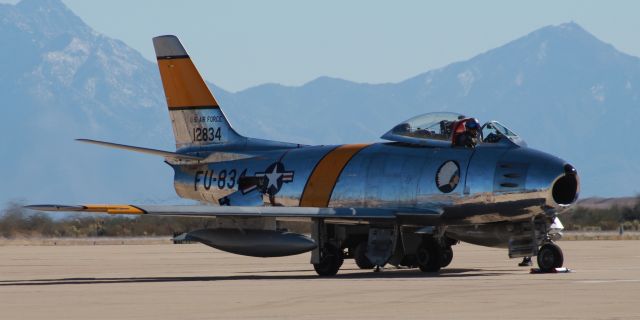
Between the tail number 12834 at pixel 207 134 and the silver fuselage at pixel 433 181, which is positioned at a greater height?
the tail number 12834 at pixel 207 134

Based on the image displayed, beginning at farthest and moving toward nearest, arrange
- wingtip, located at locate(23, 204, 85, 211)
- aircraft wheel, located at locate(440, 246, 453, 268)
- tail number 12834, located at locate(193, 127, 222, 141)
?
tail number 12834, located at locate(193, 127, 222, 141) < aircraft wheel, located at locate(440, 246, 453, 268) < wingtip, located at locate(23, 204, 85, 211)

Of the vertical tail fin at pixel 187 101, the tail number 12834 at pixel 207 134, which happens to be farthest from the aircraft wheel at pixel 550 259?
the tail number 12834 at pixel 207 134

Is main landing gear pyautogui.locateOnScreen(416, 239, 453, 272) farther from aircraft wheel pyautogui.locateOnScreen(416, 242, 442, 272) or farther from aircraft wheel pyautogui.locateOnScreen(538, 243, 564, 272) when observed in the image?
aircraft wheel pyautogui.locateOnScreen(538, 243, 564, 272)

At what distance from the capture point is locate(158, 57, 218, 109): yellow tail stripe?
32375 mm

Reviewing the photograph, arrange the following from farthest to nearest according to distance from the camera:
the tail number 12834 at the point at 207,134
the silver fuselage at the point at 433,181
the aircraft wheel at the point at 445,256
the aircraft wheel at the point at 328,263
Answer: the tail number 12834 at the point at 207,134 → the aircraft wheel at the point at 445,256 → the aircraft wheel at the point at 328,263 → the silver fuselage at the point at 433,181

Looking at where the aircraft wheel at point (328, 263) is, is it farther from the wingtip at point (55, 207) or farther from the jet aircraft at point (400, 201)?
the wingtip at point (55, 207)

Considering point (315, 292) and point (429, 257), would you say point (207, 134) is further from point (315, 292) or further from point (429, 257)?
point (315, 292)

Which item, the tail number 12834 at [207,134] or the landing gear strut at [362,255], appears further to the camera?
the tail number 12834 at [207,134]

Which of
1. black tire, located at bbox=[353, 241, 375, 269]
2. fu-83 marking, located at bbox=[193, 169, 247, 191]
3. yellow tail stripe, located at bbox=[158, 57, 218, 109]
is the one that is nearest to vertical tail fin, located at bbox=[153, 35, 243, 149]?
yellow tail stripe, located at bbox=[158, 57, 218, 109]

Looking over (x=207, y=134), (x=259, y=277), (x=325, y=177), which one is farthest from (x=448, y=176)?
(x=207, y=134)

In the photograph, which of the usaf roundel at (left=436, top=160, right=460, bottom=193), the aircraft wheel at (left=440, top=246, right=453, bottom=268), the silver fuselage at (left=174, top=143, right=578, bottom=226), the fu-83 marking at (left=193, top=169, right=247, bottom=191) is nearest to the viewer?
the silver fuselage at (left=174, top=143, right=578, bottom=226)

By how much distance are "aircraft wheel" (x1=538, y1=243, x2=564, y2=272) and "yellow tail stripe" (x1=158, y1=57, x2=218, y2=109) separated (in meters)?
9.43

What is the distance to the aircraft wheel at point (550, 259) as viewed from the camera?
26109 mm

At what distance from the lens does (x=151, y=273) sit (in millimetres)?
29266
